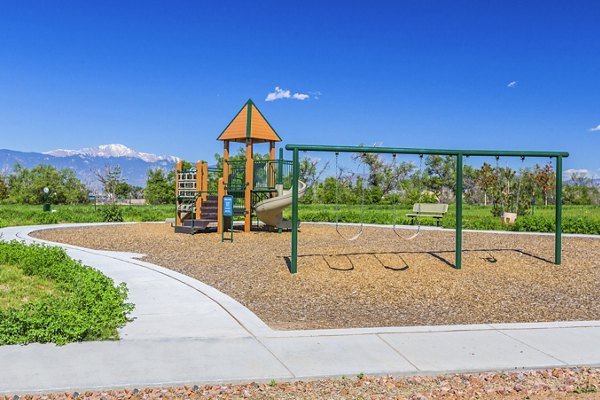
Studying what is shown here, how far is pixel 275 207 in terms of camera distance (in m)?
16.8

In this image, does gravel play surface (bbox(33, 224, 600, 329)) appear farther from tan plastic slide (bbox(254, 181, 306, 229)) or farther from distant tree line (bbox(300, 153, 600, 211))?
distant tree line (bbox(300, 153, 600, 211))

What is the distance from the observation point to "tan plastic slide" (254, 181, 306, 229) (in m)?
16.7

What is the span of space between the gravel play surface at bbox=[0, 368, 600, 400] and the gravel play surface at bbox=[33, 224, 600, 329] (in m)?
1.85

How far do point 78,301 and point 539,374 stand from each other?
15.5ft

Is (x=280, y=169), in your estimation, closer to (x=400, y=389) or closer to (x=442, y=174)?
(x=400, y=389)

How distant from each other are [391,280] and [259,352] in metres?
4.41

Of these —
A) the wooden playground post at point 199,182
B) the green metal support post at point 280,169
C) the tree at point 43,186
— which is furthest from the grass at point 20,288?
the tree at point 43,186

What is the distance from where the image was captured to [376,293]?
8.00m

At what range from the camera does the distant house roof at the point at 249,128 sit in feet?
59.9

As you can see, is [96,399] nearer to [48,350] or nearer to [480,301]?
[48,350]

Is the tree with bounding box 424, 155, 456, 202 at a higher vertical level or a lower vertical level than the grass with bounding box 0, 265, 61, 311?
higher

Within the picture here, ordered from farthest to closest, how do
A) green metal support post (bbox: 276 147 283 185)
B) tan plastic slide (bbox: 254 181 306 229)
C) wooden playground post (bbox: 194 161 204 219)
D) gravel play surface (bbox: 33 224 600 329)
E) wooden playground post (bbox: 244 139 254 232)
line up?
wooden playground post (bbox: 194 161 204 219) < wooden playground post (bbox: 244 139 254 232) < green metal support post (bbox: 276 147 283 185) < tan plastic slide (bbox: 254 181 306 229) < gravel play surface (bbox: 33 224 600 329)

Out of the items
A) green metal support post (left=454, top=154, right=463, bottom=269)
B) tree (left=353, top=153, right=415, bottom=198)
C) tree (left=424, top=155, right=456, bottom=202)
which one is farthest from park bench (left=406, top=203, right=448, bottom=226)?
tree (left=424, top=155, right=456, bottom=202)

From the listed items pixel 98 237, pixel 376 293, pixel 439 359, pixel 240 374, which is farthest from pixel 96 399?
pixel 98 237
